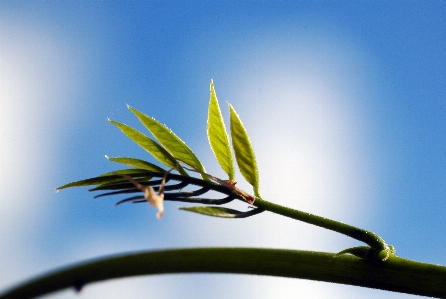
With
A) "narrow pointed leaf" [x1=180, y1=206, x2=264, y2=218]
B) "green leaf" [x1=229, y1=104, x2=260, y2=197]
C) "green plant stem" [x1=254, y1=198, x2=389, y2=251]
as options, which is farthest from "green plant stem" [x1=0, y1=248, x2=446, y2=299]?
"green leaf" [x1=229, y1=104, x2=260, y2=197]

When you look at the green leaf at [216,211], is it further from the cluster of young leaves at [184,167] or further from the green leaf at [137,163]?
the green leaf at [137,163]

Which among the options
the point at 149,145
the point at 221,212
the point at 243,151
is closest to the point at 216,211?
the point at 221,212

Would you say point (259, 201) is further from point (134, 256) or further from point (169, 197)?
point (134, 256)

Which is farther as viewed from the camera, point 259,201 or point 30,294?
point 259,201

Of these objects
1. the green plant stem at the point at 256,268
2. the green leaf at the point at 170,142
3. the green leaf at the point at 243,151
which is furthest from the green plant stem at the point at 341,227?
the green leaf at the point at 170,142

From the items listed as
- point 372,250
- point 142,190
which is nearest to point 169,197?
point 142,190

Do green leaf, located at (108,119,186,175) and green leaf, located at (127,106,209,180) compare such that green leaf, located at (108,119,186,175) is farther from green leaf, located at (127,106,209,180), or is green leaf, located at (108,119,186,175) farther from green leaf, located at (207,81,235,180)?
green leaf, located at (207,81,235,180)
